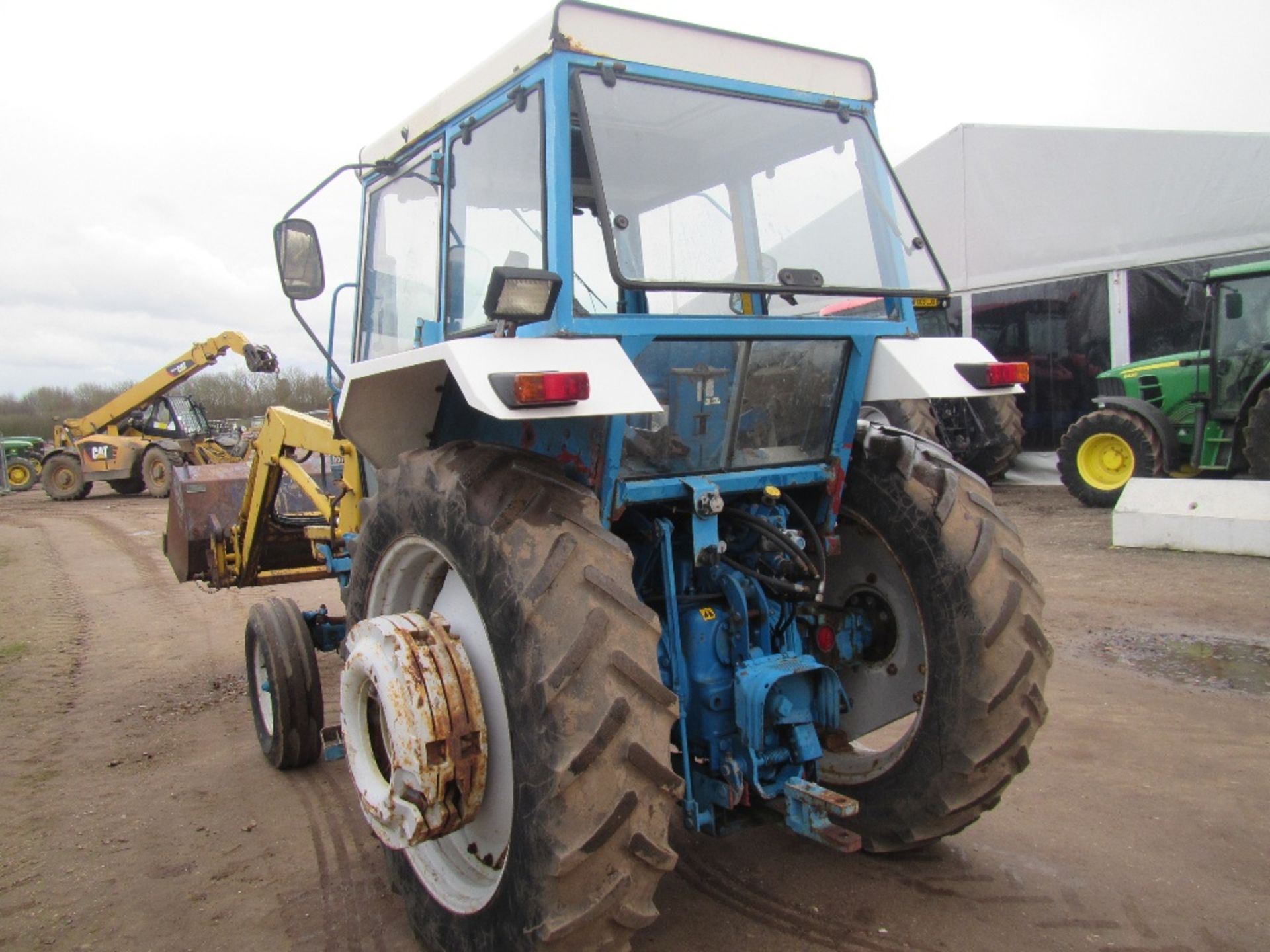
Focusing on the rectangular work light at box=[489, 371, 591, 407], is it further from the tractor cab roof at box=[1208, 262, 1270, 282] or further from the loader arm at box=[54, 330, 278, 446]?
the loader arm at box=[54, 330, 278, 446]

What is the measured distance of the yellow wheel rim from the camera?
36.2 feet

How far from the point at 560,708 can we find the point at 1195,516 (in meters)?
7.96

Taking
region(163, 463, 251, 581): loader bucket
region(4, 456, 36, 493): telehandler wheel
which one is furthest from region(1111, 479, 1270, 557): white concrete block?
region(4, 456, 36, 493): telehandler wheel

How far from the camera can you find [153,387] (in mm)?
20828

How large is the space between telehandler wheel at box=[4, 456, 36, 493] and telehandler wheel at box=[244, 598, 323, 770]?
2292cm

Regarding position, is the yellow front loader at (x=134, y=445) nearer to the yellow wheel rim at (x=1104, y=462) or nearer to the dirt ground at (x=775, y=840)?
the dirt ground at (x=775, y=840)

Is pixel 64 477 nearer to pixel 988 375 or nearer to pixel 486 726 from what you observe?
pixel 486 726

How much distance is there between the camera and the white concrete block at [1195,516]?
7.88m

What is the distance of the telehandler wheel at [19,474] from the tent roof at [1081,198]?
21866 millimetres

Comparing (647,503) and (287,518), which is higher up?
(647,503)

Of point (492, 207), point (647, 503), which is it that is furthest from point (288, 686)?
point (492, 207)

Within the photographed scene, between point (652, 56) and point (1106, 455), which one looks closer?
point (652, 56)

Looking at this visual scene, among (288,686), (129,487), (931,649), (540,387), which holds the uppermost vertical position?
(540,387)

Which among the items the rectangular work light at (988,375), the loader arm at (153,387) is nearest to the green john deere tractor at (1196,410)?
the rectangular work light at (988,375)
